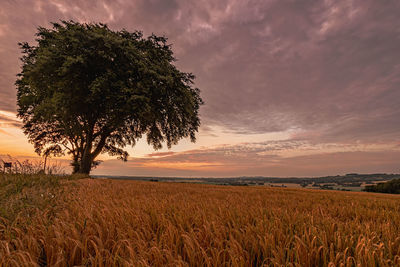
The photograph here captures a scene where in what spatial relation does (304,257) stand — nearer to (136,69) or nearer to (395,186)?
(136,69)

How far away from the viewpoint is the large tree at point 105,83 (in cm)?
1817

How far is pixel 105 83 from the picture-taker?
1769 cm

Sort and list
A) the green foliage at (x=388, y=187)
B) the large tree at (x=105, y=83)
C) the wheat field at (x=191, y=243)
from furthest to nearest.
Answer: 1. the green foliage at (x=388, y=187)
2. the large tree at (x=105, y=83)
3. the wheat field at (x=191, y=243)

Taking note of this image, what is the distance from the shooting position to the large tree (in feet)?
59.6

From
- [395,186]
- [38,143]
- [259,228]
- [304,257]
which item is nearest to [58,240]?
[259,228]

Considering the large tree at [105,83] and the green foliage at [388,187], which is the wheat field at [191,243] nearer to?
the large tree at [105,83]

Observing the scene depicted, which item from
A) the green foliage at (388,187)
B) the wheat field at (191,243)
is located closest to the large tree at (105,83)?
the wheat field at (191,243)

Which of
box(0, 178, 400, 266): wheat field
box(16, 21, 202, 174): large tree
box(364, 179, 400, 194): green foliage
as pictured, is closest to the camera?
box(0, 178, 400, 266): wheat field

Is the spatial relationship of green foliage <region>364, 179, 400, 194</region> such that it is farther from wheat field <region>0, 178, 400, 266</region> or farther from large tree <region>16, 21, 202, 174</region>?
wheat field <region>0, 178, 400, 266</region>

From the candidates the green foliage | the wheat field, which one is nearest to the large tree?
the wheat field

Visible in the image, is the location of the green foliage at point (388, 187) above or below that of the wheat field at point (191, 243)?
below

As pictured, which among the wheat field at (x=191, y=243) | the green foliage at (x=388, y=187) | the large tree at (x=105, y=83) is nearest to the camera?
the wheat field at (x=191, y=243)

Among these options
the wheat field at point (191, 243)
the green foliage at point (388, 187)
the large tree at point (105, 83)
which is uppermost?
the large tree at point (105, 83)

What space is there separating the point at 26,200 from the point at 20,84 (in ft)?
93.8
